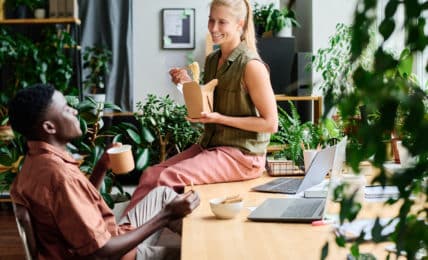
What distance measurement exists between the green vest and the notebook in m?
0.66

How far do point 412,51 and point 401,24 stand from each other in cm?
3

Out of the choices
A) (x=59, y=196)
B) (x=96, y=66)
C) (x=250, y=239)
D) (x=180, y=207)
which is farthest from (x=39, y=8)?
(x=250, y=239)

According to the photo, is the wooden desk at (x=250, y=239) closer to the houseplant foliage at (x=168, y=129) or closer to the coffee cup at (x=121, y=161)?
the coffee cup at (x=121, y=161)

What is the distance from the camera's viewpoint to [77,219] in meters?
1.72

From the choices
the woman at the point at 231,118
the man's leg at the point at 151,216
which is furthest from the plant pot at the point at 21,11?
the man's leg at the point at 151,216

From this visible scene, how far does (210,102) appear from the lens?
2.84m

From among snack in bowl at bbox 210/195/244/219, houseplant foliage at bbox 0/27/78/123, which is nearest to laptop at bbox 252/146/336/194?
snack in bowl at bbox 210/195/244/219

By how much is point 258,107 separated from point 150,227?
106cm

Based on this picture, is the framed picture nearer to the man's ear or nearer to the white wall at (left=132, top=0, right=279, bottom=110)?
the white wall at (left=132, top=0, right=279, bottom=110)

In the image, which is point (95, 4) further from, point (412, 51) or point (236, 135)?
point (412, 51)

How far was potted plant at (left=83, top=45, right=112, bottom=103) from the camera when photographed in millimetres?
7164

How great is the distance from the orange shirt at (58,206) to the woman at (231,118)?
874mm

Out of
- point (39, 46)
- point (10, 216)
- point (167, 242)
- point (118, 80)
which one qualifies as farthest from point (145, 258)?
point (118, 80)

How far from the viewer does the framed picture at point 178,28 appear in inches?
291
